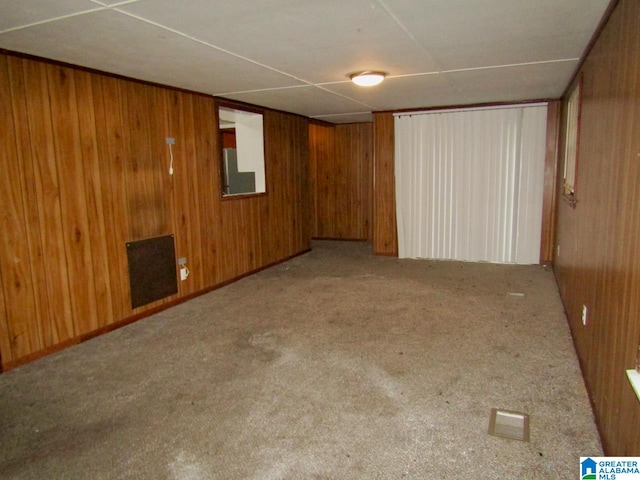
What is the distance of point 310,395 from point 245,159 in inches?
161

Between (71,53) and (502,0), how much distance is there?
2.70 meters

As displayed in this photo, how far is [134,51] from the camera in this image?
291 centimetres

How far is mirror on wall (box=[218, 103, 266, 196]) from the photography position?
5359 mm

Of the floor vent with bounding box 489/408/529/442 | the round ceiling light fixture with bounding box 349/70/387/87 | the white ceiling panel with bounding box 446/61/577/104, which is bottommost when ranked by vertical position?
the floor vent with bounding box 489/408/529/442

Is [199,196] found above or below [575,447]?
above

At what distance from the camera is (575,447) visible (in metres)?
1.98

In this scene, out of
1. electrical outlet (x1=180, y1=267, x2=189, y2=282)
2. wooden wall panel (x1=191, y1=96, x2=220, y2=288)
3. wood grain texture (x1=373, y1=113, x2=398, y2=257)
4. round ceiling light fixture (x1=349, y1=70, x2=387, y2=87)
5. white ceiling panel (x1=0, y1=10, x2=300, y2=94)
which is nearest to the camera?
white ceiling panel (x1=0, y1=10, x2=300, y2=94)

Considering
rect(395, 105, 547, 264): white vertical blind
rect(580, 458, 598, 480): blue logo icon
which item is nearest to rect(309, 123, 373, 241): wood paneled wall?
rect(395, 105, 547, 264): white vertical blind

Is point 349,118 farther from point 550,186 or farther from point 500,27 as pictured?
point 500,27

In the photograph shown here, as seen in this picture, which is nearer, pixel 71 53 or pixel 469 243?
pixel 71 53

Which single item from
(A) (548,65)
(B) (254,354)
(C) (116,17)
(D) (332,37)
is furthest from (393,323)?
(C) (116,17)

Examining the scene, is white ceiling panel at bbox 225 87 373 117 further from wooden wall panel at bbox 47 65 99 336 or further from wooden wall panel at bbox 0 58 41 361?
wooden wall panel at bbox 0 58 41 361

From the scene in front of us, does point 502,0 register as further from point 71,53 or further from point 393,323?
point 71,53

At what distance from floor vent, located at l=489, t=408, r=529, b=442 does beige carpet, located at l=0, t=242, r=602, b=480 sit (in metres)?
0.04
